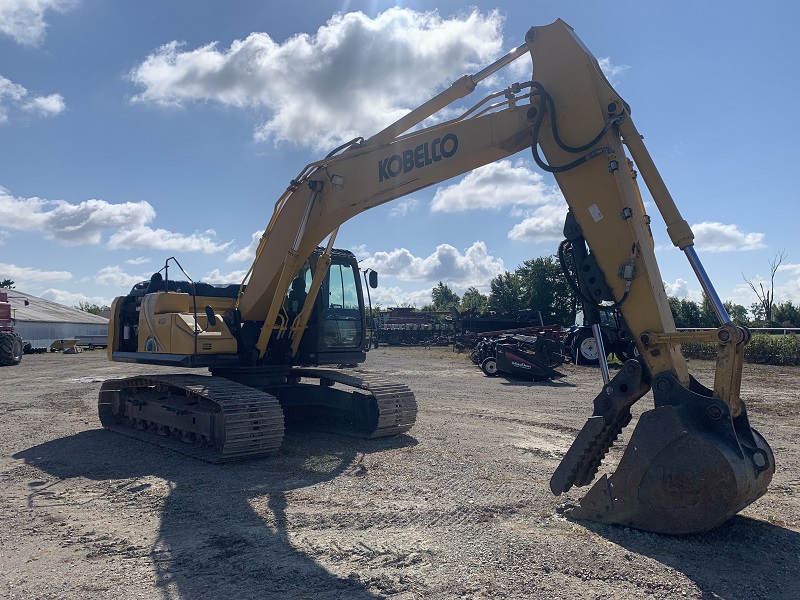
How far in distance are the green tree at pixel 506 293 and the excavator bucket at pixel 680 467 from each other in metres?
49.6

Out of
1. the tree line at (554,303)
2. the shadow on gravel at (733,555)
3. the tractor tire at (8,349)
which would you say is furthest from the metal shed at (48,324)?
the shadow on gravel at (733,555)

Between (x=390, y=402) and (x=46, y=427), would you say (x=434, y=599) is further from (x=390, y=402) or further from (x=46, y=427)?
(x=46, y=427)

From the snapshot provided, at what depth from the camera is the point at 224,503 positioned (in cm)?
609

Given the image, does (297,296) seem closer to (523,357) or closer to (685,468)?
(685,468)

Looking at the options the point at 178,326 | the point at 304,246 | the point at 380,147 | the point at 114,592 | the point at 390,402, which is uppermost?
the point at 380,147

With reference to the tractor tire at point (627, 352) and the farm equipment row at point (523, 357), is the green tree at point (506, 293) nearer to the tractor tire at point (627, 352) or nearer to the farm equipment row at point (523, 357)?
the farm equipment row at point (523, 357)

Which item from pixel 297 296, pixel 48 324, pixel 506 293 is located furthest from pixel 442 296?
pixel 297 296

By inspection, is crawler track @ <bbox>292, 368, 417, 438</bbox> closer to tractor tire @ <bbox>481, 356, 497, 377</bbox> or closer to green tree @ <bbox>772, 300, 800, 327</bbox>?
tractor tire @ <bbox>481, 356, 497, 377</bbox>

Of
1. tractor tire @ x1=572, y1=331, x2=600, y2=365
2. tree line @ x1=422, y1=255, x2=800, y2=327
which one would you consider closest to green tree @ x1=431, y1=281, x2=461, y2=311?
tree line @ x1=422, y1=255, x2=800, y2=327

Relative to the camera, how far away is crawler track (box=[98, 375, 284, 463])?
7.74m

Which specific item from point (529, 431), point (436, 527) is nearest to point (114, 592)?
point (436, 527)

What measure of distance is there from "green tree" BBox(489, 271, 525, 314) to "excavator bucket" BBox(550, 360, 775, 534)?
49.6 m

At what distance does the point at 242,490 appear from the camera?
6535 mm

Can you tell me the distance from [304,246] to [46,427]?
5.46 metres
